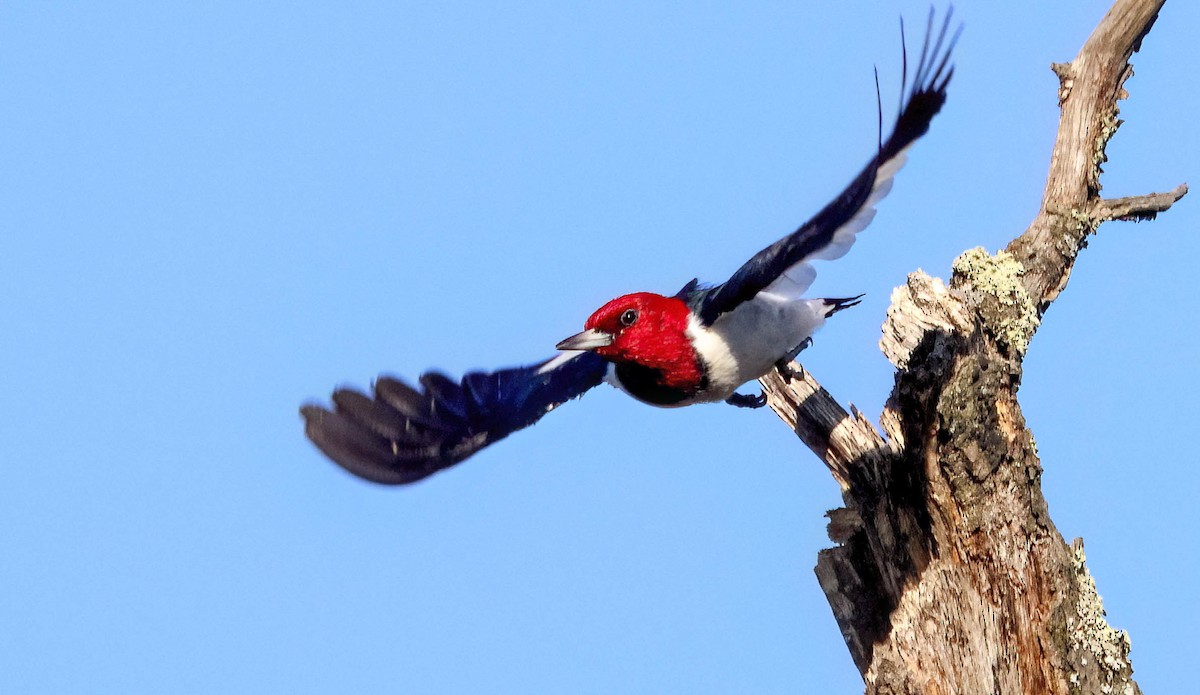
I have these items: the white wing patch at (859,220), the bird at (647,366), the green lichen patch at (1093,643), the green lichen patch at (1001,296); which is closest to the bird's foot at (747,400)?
the bird at (647,366)

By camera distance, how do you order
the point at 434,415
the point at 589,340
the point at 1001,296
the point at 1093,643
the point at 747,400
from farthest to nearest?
the point at 747,400
the point at 434,415
the point at 589,340
the point at 1001,296
the point at 1093,643

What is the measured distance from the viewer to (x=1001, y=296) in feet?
16.8

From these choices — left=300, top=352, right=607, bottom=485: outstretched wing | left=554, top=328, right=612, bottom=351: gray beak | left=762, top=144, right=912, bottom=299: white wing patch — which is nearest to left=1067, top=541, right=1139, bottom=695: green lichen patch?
left=762, top=144, right=912, bottom=299: white wing patch

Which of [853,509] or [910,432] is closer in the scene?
[910,432]

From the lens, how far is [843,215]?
203 inches

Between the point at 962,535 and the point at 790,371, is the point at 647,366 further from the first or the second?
the point at 962,535

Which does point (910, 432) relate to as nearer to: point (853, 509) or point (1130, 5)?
point (853, 509)

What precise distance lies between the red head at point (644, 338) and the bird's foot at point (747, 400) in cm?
59

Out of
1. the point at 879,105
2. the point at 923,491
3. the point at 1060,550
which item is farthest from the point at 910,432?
the point at 879,105

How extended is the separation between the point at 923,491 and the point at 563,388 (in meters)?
2.05

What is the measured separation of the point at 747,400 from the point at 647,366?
2.51 feet

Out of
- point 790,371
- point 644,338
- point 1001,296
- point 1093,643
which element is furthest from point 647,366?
point 1093,643

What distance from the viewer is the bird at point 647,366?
17.7 ft

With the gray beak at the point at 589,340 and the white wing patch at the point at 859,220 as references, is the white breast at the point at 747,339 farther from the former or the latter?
the gray beak at the point at 589,340
